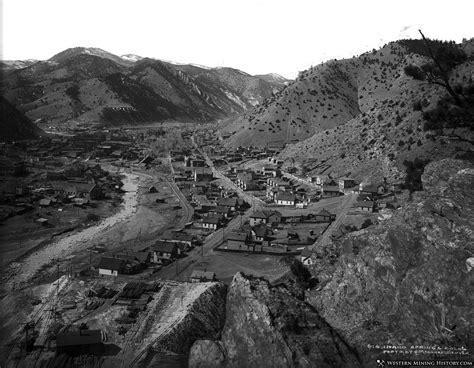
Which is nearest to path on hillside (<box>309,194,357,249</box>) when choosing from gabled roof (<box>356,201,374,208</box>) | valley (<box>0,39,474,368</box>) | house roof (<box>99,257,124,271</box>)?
valley (<box>0,39,474,368</box>)

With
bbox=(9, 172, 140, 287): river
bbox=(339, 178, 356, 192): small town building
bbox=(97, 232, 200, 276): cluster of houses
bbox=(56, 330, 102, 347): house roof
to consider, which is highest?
bbox=(339, 178, 356, 192): small town building

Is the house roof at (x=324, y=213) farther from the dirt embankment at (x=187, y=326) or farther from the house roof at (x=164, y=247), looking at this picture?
the dirt embankment at (x=187, y=326)

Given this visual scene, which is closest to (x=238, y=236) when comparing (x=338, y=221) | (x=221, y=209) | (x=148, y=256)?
(x=148, y=256)

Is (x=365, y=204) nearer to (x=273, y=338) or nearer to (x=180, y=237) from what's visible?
(x=180, y=237)

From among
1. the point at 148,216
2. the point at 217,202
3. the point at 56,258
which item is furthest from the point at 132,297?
the point at 217,202

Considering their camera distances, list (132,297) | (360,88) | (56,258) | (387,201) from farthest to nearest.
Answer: (360,88)
(387,201)
(56,258)
(132,297)

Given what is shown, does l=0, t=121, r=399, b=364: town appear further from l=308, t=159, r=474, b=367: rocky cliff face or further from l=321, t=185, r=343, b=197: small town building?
l=308, t=159, r=474, b=367: rocky cliff face

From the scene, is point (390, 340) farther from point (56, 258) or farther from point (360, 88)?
point (360, 88)
